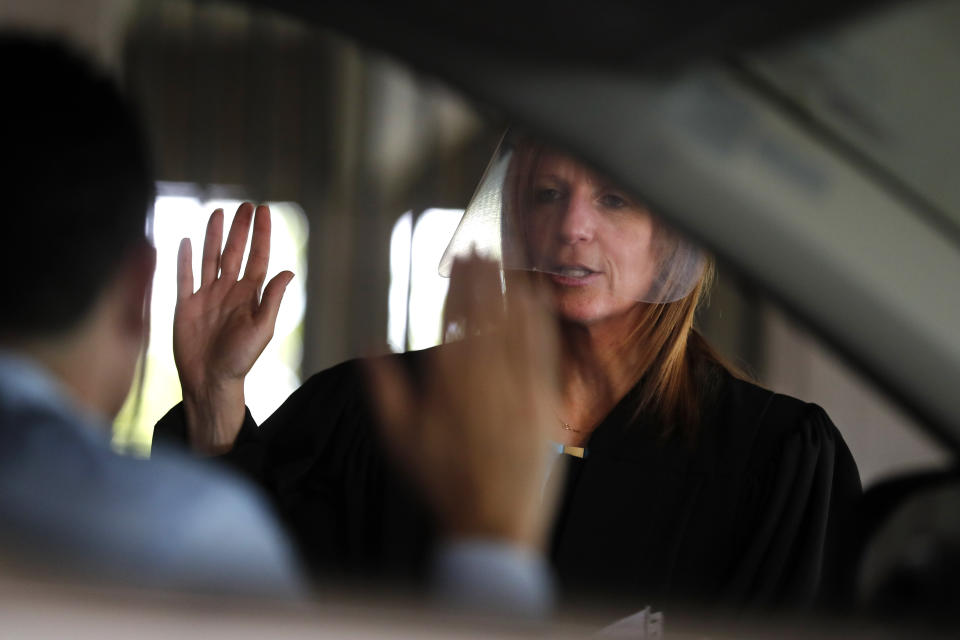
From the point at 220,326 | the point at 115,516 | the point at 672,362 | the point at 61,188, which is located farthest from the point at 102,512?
the point at 672,362

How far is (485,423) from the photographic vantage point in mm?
604

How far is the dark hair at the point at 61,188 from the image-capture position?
567 mm

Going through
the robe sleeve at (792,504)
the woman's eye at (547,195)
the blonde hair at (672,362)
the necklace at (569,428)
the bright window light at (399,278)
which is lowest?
the robe sleeve at (792,504)

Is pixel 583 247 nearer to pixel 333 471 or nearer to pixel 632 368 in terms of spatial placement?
pixel 632 368

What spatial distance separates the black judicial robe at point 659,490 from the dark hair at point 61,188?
54 cm

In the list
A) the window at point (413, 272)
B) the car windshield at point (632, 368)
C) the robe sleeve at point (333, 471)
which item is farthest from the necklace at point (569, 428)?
the window at point (413, 272)

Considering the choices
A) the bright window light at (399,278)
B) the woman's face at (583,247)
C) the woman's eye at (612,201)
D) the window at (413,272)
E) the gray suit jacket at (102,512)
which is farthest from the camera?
the bright window light at (399,278)

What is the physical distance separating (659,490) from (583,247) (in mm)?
339

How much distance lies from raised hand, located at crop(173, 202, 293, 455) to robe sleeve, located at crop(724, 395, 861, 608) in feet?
2.12

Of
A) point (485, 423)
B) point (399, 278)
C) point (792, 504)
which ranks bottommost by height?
point (792, 504)

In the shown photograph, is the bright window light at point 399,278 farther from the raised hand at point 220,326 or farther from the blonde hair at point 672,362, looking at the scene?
the raised hand at point 220,326

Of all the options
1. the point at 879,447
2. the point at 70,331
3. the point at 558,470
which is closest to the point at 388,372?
the point at 70,331

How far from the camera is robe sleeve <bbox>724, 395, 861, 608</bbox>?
1.15 m

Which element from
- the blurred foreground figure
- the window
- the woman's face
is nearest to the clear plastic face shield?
the woman's face
